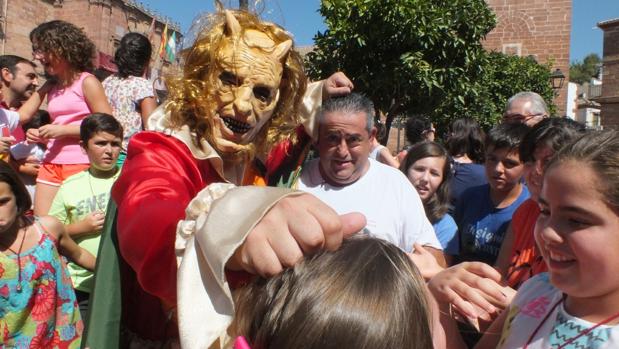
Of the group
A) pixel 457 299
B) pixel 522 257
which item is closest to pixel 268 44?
pixel 457 299

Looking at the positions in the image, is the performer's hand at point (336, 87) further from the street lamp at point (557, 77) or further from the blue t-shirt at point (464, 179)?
the street lamp at point (557, 77)

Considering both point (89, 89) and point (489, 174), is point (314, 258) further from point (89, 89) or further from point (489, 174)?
point (89, 89)

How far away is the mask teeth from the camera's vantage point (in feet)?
5.25

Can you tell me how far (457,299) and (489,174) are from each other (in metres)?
1.88

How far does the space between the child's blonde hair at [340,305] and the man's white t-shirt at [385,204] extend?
Answer: 4.47ft

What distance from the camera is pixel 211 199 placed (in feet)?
2.96

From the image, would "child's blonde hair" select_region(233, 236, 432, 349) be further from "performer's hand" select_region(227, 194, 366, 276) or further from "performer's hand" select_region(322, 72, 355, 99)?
"performer's hand" select_region(322, 72, 355, 99)

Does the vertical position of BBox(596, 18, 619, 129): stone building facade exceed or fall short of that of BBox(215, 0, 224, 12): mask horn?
it exceeds it

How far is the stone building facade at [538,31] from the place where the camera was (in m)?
15.5

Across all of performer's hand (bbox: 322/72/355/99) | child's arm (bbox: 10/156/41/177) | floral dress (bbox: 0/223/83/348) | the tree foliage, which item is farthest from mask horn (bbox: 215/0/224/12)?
the tree foliage

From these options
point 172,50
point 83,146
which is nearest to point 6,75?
point 83,146

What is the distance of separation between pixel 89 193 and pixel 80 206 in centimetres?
9

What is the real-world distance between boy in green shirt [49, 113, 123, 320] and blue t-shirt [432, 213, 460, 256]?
1.80m

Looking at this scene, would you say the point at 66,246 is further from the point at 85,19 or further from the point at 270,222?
the point at 85,19
